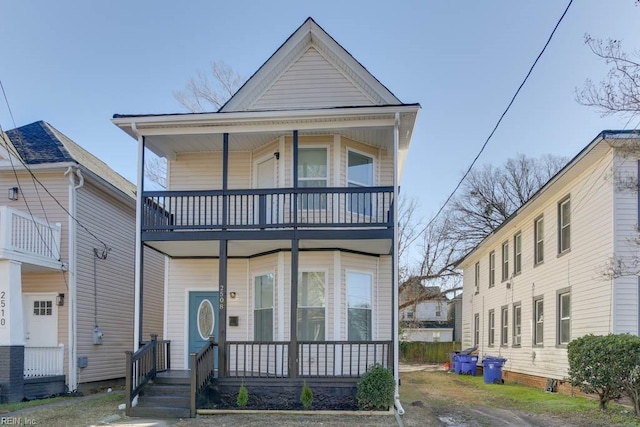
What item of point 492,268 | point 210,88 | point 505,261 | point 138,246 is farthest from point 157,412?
point 210,88

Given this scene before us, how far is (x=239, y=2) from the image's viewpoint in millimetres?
16688

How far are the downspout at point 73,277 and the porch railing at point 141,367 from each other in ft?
9.09

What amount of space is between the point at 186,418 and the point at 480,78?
1015 cm

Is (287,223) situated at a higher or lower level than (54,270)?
higher

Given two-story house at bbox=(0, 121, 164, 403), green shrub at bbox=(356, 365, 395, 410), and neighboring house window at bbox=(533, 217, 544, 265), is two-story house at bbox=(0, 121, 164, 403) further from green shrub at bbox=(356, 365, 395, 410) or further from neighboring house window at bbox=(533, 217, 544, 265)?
neighboring house window at bbox=(533, 217, 544, 265)

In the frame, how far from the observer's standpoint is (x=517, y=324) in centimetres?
1812

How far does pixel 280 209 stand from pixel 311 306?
2212mm

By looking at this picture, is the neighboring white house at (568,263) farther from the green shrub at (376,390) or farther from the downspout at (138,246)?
the downspout at (138,246)

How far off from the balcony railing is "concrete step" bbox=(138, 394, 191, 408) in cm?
326

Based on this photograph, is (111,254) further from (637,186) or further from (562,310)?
(637,186)

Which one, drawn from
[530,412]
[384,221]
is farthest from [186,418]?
[530,412]

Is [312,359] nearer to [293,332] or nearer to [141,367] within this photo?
[293,332]

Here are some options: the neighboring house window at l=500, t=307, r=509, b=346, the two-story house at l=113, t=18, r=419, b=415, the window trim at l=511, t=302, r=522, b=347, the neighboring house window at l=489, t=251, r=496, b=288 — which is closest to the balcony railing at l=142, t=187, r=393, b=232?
the two-story house at l=113, t=18, r=419, b=415

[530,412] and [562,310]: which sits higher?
[562,310]
